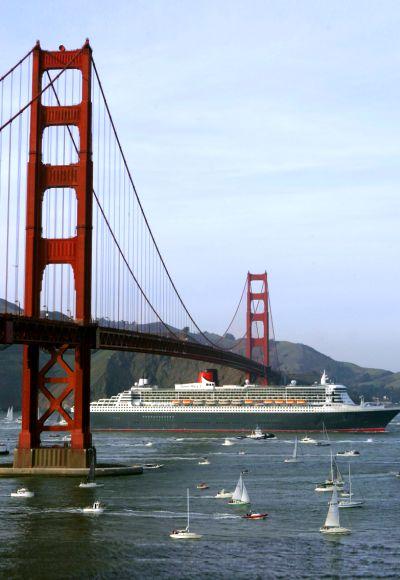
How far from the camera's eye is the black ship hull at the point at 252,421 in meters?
118

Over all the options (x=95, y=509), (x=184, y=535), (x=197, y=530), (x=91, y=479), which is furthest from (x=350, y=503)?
(x=91, y=479)

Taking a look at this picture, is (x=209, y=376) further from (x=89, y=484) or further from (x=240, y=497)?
(x=240, y=497)

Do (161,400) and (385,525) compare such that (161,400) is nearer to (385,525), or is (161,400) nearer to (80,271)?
(80,271)

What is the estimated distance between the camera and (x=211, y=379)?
13225 centimetres

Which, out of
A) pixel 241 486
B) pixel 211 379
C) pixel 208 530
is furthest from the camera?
pixel 211 379

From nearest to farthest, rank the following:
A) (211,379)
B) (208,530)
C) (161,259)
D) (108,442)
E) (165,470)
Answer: (208,530)
(165,470)
(161,259)
(108,442)
(211,379)

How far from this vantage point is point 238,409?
122125 millimetres

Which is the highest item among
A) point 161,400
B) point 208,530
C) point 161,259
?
point 161,259

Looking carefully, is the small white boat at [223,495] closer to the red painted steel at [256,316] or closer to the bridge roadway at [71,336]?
the bridge roadway at [71,336]

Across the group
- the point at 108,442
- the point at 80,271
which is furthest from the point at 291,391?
the point at 80,271

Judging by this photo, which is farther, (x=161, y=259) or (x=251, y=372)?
(x=251, y=372)

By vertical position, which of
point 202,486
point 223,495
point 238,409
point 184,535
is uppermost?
point 238,409

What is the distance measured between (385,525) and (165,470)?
2461 cm

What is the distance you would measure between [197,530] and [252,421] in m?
81.1
